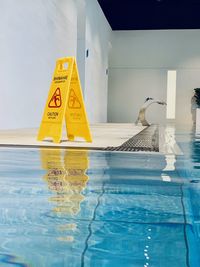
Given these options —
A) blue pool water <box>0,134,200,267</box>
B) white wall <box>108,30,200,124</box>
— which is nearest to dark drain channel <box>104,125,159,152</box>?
blue pool water <box>0,134,200,267</box>

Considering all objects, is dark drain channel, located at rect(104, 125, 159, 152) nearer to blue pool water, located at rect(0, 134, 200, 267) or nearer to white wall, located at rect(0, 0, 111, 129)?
blue pool water, located at rect(0, 134, 200, 267)

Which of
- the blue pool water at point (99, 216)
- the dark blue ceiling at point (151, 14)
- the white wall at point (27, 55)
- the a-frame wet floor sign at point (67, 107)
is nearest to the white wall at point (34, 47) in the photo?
the white wall at point (27, 55)

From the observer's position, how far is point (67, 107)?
394cm

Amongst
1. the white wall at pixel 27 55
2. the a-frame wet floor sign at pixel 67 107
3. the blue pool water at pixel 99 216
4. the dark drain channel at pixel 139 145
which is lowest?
the blue pool water at pixel 99 216

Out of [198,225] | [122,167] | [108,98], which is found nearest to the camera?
[198,225]

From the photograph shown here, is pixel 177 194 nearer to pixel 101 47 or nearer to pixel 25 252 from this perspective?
pixel 25 252

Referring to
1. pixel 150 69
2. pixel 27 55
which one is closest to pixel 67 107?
pixel 27 55

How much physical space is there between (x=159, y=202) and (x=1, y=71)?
14.6 ft

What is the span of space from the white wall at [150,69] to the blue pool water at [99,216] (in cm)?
1239

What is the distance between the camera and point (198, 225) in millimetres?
1054

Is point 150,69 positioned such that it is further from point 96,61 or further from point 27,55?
point 27,55

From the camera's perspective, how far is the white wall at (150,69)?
14.1 metres

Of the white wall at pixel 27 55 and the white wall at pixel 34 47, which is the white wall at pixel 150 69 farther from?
the white wall at pixel 27 55

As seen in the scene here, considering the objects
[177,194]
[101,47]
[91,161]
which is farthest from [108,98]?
[177,194]
